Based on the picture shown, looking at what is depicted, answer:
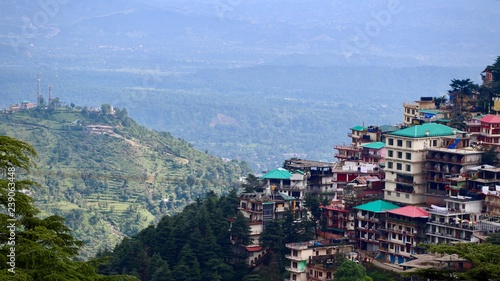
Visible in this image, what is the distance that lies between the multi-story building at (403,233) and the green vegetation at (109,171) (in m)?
23.4

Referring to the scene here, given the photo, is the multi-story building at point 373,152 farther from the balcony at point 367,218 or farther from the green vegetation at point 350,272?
the green vegetation at point 350,272

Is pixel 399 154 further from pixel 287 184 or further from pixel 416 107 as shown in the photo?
pixel 416 107

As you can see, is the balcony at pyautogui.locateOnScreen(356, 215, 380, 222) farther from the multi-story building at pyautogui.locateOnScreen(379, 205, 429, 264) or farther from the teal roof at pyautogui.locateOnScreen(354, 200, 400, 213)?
the multi-story building at pyautogui.locateOnScreen(379, 205, 429, 264)

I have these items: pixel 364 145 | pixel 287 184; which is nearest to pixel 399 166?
pixel 287 184

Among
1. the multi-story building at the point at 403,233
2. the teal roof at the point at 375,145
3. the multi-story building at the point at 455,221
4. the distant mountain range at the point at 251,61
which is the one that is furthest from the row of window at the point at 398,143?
the distant mountain range at the point at 251,61

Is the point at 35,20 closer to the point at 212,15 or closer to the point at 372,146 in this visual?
the point at 212,15

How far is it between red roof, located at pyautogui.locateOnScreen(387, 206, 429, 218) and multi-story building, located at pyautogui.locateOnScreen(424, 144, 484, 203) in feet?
3.13

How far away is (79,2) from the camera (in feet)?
580

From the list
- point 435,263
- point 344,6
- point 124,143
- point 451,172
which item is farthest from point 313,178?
point 344,6

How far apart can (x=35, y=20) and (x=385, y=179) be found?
134951 mm

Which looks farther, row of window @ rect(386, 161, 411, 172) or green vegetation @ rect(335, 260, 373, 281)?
row of window @ rect(386, 161, 411, 172)

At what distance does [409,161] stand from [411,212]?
1782 millimetres

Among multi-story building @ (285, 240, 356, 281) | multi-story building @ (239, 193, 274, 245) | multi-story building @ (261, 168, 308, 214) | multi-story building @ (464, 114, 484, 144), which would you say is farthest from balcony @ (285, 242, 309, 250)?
multi-story building @ (464, 114, 484, 144)

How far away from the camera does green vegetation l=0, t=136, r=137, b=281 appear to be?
12.9m
